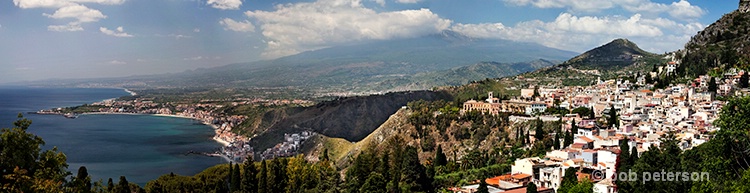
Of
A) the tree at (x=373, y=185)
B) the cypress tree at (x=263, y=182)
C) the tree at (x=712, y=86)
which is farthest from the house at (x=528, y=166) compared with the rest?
the tree at (x=712, y=86)

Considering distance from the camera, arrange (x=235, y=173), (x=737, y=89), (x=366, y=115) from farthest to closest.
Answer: (x=366, y=115), (x=737, y=89), (x=235, y=173)

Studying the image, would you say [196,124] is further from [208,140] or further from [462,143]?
[462,143]

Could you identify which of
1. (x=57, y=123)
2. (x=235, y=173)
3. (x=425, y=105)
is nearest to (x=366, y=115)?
(x=425, y=105)

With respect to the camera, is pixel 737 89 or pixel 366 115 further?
pixel 366 115

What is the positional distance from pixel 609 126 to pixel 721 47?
24.7 meters

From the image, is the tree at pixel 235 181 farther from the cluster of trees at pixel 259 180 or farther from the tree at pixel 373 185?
the tree at pixel 373 185

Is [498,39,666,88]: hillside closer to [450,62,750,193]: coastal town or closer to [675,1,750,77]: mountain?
[675,1,750,77]: mountain

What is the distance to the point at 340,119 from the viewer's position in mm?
61500

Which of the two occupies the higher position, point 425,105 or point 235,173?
point 425,105

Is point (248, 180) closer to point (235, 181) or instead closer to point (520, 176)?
point (235, 181)

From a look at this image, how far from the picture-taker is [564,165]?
69.5ft

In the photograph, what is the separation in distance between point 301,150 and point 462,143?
20.2m

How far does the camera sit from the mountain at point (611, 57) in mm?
91287

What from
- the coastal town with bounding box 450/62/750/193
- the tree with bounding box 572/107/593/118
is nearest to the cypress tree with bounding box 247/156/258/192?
the coastal town with bounding box 450/62/750/193
